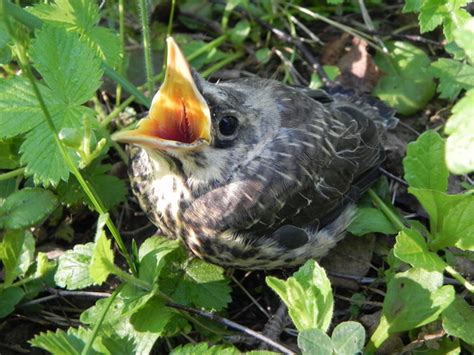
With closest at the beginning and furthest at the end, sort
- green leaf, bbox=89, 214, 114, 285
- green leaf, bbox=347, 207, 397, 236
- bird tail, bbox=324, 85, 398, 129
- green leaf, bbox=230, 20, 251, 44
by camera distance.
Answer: green leaf, bbox=89, 214, 114, 285, green leaf, bbox=347, 207, 397, 236, bird tail, bbox=324, 85, 398, 129, green leaf, bbox=230, 20, 251, 44

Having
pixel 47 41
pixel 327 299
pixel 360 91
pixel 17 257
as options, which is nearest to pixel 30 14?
pixel 47 41

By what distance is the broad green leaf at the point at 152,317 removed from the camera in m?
2.27

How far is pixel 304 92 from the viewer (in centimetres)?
302

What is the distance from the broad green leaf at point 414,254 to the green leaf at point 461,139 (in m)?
0.56

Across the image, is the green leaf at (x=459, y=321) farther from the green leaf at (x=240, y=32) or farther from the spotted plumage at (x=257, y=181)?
the green leaf at (x=240, y=32)

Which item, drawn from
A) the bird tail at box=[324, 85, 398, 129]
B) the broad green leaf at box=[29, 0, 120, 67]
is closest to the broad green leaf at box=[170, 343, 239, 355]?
the broad green leaf at box=[29, 0, 120, 67]

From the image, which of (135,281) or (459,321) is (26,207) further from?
(459,321)

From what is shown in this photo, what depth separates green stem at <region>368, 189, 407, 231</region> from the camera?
278 cm

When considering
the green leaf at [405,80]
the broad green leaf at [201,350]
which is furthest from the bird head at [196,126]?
the green leaf at [405,80]

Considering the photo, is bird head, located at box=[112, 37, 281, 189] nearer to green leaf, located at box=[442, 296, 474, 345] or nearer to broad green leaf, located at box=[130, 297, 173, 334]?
broad green leaf, located at box=[130, 297, 173, 334]

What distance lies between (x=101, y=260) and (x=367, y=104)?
5.47 feet

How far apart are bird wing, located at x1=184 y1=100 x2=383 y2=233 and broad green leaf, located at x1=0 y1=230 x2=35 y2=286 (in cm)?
60

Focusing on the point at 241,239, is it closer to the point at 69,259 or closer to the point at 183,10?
the point at 69,259

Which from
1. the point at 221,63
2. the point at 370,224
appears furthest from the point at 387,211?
the point at 221,63
